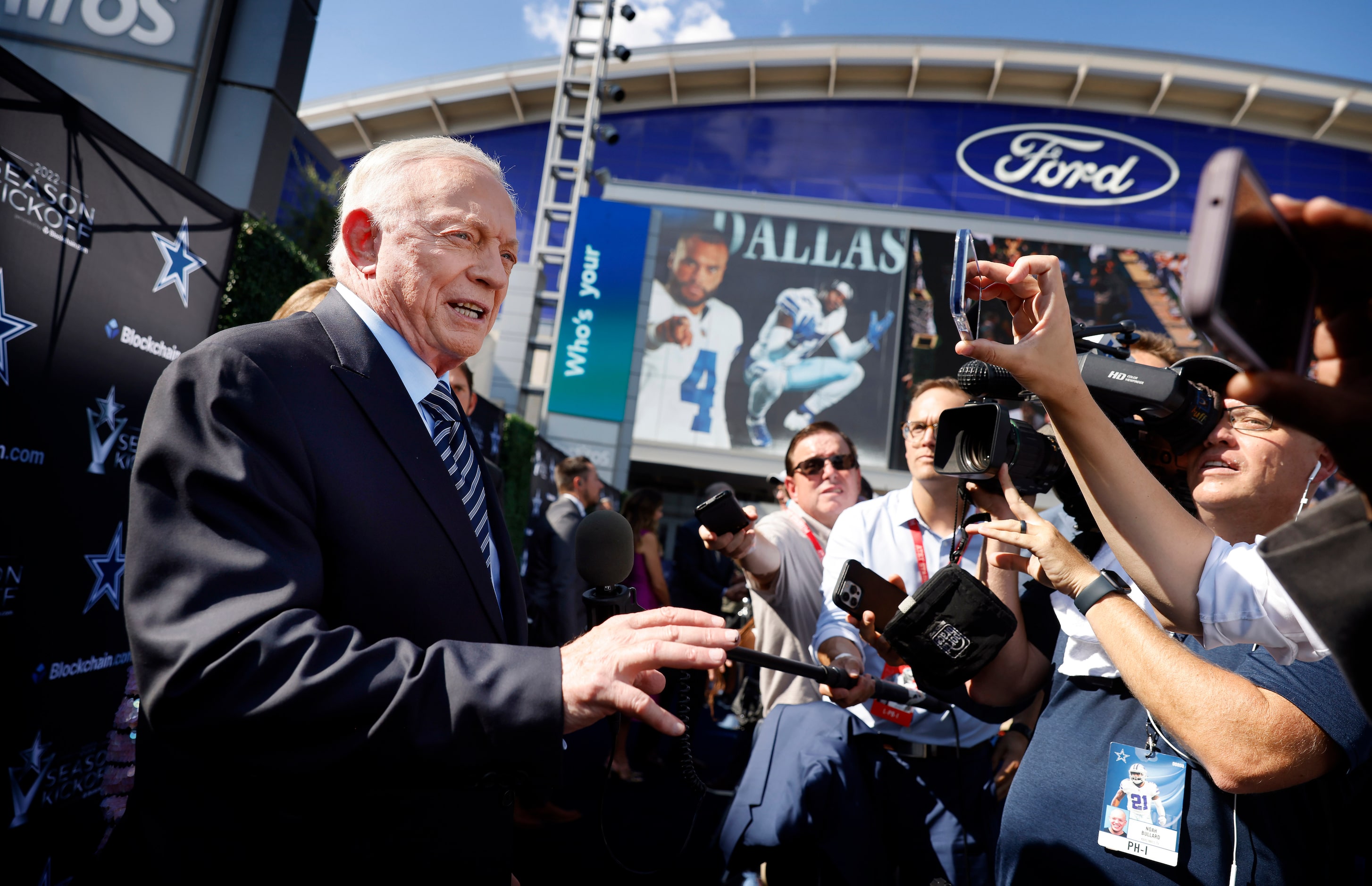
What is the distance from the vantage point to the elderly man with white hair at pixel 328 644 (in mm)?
943

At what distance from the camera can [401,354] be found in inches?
54.6

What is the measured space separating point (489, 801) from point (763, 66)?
87.7 ft

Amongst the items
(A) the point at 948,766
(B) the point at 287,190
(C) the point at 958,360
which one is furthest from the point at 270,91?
(C) the point at 958,360

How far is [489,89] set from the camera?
81.0 feet

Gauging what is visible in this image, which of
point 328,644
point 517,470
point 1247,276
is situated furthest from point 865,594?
point 517,470

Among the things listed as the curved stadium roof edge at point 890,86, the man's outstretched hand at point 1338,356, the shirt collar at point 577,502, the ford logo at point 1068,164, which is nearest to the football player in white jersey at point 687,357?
the curved stadium roof edge at point 890,86

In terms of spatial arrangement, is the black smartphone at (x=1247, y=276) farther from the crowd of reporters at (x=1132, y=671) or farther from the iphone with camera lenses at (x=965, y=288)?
the iphone with camera lenses at (x=965, y=288)

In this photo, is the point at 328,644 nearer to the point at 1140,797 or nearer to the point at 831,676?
the point at 831,676

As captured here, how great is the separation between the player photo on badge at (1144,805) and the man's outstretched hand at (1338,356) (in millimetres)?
1151

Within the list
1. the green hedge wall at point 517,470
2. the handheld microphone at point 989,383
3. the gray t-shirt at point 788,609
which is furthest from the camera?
the green hedge wall at point 517,470

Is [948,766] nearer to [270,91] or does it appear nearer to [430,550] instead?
[430,550]

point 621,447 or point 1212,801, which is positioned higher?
point 621,447

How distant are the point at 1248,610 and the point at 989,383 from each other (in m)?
0.72

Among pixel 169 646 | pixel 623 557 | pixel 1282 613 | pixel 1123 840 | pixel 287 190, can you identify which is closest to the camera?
pixel 169 646
